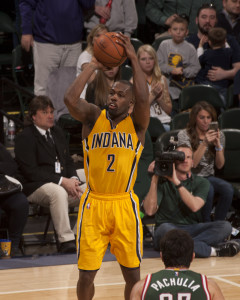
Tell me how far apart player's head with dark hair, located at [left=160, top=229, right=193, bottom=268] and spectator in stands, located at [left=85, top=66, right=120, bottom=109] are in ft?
12.7

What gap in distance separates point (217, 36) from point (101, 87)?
2.60 metres

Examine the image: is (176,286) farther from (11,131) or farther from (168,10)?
(168,10)

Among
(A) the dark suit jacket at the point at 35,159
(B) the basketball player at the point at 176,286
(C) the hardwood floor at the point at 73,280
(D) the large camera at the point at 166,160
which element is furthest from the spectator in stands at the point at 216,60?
(B) the basketball player at the point at 176,286

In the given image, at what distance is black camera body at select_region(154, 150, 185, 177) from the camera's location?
689 centimetres

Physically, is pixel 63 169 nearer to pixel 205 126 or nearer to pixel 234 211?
pixel 205 126

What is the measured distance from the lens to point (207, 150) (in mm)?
7930

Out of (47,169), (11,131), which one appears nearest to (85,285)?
(47,169)

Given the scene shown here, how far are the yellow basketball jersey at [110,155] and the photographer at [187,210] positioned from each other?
2.07 m

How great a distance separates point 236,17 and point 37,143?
4.53 m

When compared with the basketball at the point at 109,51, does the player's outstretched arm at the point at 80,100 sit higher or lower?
lower

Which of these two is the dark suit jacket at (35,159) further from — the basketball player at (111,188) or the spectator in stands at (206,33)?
the spectator in stands at (206,33)

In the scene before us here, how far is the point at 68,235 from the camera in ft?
23.4

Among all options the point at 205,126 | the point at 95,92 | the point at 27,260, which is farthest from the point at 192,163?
the point at 27,260

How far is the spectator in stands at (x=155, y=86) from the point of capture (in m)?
8.39
